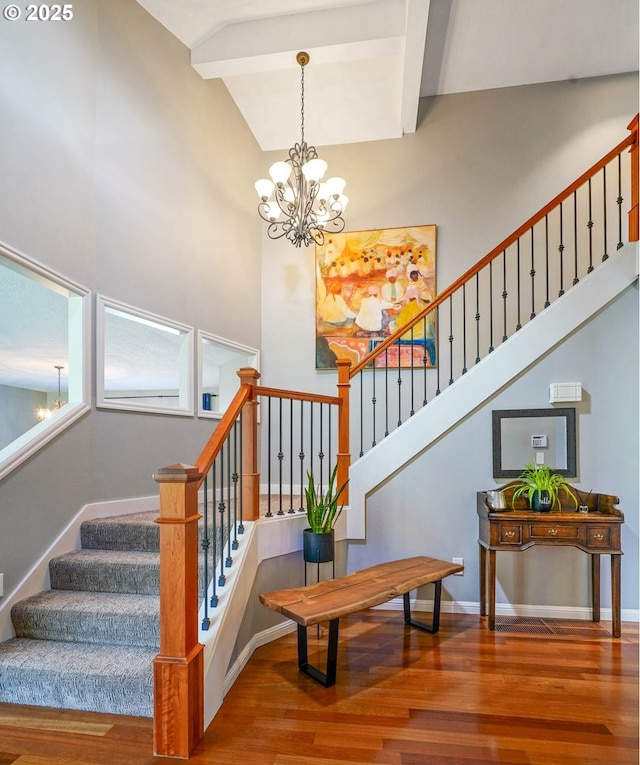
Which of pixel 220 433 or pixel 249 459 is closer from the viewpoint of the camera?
pixel 220 433

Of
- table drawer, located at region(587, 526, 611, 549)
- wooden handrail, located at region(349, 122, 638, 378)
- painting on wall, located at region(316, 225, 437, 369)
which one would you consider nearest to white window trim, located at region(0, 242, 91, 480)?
wooden handrail, located at region(349, 122, 638, 378)

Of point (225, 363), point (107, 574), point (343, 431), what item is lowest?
point (107, 574)

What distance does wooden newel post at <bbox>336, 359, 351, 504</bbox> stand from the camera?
12.7 feet

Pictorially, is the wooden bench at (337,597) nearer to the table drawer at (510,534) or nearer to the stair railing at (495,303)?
the table drawer at (510,534)

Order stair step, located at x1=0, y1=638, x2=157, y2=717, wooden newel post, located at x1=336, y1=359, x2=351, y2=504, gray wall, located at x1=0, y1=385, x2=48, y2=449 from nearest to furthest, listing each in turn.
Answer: stair step, located at x1=0, y1=638, x2=157, y2=717, wooden newel post, located at x1=336, y1=359, x2=351, y2=504, gray wall, located at x1=0, y1=385, x2=48, y2=449

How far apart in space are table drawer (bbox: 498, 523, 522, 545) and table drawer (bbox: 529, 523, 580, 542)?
11 centimetres

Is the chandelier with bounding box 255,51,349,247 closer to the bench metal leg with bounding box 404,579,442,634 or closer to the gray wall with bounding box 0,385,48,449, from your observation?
the bench metal leg with bounding box 404,579,442,634

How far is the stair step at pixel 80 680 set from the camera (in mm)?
2318

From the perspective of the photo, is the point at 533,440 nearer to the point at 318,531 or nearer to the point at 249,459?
the point at 318,531

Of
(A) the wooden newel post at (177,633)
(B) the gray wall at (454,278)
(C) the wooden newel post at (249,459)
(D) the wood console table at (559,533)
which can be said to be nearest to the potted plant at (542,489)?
(D) the wood console table at (559,533)

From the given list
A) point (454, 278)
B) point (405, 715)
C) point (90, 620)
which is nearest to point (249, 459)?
point (90, 620)

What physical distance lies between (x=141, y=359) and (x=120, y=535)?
402 centimetres

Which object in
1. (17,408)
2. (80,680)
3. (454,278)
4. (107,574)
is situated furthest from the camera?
(17,408)

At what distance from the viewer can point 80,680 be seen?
2.34m
